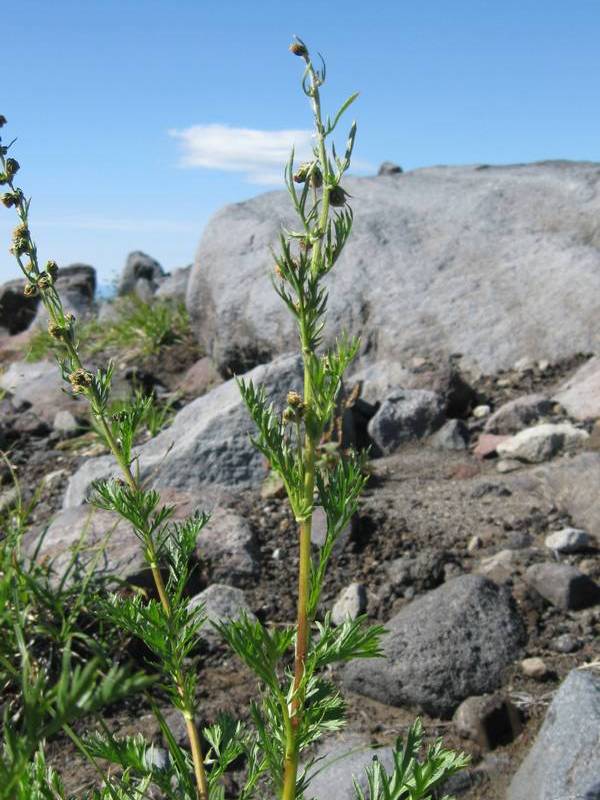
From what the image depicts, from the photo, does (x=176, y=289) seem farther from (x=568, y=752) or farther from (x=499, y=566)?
(x=568, y=752)

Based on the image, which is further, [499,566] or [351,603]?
[499,566]

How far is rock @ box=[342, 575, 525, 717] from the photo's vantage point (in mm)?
3662

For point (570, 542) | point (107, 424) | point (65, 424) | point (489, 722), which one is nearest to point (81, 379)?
point (107, 424)

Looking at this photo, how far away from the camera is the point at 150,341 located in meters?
9.95

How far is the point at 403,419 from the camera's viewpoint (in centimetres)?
638

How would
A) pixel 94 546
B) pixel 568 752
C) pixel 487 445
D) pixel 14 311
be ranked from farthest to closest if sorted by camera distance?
pixel 14 311 → pixel 487 445 → pixel 94 546 → pixel 568 752

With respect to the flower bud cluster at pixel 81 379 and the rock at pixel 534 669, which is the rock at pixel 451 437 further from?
the flower bud cluster at pixel 81 379

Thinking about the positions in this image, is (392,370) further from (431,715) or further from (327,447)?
(431,715)

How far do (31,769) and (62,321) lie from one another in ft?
3.29

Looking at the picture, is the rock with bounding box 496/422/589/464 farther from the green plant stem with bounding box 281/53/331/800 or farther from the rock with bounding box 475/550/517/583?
the green plant stem with bounding box 281/53/331/800

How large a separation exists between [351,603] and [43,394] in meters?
5.70

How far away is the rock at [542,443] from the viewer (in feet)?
18.8

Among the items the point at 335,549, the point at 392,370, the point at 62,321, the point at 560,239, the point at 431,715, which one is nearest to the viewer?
the point at 62,321

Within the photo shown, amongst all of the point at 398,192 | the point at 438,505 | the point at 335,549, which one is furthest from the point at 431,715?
the point at 398,192
